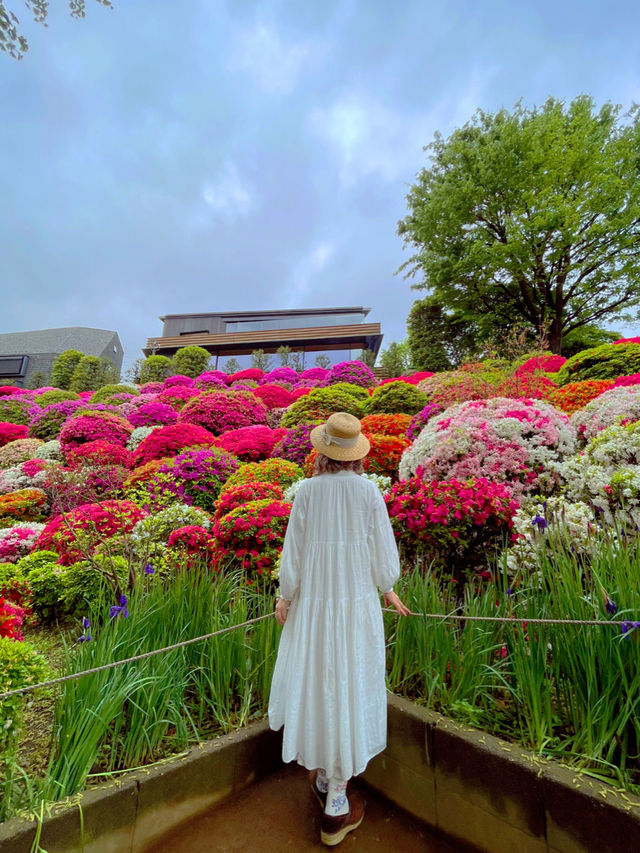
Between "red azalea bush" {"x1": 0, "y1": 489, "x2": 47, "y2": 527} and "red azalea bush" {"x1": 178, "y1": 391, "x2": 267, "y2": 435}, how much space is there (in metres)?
3.87

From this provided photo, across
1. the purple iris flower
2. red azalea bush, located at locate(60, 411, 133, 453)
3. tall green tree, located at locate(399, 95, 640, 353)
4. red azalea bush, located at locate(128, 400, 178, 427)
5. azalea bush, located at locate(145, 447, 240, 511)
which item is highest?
tall green tree, located at locate(399, 95, 640, 353)

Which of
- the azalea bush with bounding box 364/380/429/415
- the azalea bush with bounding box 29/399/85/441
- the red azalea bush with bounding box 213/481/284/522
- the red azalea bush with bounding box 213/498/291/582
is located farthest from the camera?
the azalea bush with bounding box 29/399/85/441

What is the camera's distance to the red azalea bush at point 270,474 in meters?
5.96

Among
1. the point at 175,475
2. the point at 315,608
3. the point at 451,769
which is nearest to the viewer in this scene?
the point at 451,769

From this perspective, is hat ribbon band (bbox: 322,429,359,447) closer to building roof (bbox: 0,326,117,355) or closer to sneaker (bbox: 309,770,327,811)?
sneaker (bbox: 309,770,327,811)

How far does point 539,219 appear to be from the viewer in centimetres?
1593

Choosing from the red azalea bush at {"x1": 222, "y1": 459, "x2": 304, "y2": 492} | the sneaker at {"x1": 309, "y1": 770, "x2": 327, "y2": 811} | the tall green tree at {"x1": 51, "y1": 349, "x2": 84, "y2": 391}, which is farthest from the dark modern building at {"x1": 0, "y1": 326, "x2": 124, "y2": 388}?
the sneaker at {"x1": 309, "y1": 770, "x2": 327, "y2": 811}

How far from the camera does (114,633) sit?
2316 millimetres

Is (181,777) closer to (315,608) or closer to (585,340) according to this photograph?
(315,608)

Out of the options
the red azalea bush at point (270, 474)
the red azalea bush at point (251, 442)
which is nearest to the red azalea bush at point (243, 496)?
the red azalea bush at point (270, 474)

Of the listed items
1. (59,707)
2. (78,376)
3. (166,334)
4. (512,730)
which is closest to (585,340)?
(512,730)

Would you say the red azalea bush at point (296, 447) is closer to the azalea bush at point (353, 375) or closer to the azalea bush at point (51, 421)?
the azalea bush at point (353, 375)

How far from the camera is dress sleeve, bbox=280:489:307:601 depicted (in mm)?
2051

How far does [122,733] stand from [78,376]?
83.7ft
